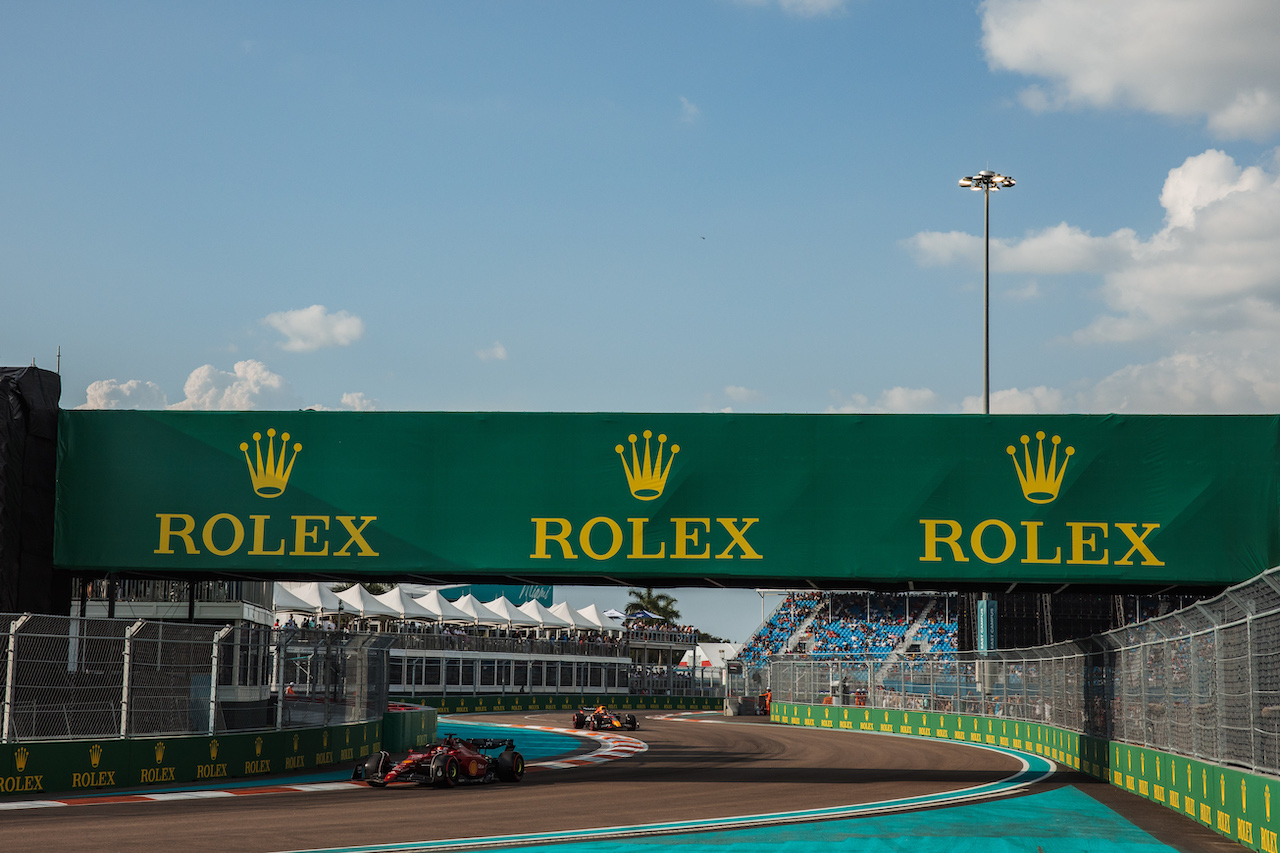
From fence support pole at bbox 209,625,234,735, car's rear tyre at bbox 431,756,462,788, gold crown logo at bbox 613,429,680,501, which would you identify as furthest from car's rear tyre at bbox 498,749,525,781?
gold crown logo at bbox 613,429,680,501

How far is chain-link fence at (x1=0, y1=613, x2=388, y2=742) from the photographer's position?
18047mm

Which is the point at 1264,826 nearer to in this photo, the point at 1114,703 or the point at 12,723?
the point at 1114,703

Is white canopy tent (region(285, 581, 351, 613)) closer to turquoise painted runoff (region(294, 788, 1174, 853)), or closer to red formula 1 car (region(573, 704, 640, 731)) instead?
red formula 1 car (region(573, 704, 640, 731))

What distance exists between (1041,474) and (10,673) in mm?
15808

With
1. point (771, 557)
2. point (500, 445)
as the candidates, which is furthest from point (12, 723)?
point (771, 557)

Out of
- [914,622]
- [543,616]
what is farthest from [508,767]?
[914,622]

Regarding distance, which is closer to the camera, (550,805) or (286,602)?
(550,805)

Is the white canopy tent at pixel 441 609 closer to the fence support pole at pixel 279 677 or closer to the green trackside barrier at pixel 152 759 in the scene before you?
the green trackside barrier at pixel 152 759

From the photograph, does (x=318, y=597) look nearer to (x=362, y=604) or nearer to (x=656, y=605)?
(x=362, y=604)

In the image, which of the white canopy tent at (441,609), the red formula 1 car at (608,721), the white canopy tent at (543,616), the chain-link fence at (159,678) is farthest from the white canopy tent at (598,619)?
the chain-link fence at (159,678)

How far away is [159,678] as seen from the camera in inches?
799

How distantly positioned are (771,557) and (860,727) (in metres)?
28.5

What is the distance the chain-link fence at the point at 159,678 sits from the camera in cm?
1805

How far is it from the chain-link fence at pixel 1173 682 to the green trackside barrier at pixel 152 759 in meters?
14.7
